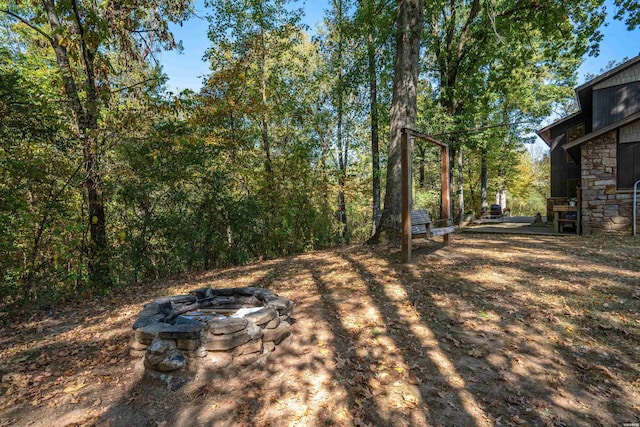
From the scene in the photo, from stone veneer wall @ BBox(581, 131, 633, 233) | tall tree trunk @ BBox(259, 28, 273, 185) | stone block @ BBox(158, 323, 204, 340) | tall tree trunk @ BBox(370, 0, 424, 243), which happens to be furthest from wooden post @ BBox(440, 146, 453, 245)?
stone block @ BBox(158, 323, 204, 340)

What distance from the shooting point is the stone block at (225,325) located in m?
2.79

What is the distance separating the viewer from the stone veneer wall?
28.6 feet

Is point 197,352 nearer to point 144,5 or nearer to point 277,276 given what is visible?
point 277,276

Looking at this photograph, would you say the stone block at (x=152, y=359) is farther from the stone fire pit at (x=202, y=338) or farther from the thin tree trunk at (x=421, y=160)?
the thin tree trunk at (x=421, y=160)

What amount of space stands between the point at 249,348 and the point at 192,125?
6.21 meters

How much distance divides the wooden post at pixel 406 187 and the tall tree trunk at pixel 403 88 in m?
1.36

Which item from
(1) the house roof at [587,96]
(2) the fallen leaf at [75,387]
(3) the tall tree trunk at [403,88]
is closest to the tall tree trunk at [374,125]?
(3) the tall tree trunk at [403,88]

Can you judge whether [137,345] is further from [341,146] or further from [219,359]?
[341,146]

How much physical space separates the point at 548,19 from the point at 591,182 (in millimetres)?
5111

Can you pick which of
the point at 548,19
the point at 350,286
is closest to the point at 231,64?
the point at 350,286

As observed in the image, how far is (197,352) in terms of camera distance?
2750 mm

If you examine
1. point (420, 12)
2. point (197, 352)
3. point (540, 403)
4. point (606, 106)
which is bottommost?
point (540, 403)

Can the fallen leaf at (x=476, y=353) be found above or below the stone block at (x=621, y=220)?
below

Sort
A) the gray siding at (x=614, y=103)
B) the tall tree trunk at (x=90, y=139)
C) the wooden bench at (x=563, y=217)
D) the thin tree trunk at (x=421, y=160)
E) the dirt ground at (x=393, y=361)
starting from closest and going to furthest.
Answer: the dirt ground at (x=393, y=361)
the tall tree trunk at (x=90, y=139)
the wooden bench at (x=563, y=217)
the gray siding at (x=614, y=103)
the thin tree trunk at (x=421, y=160)
